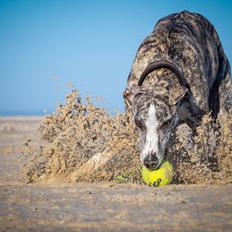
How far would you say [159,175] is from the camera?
25.9 feet

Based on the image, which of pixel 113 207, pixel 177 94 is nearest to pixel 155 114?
pixel 177 94

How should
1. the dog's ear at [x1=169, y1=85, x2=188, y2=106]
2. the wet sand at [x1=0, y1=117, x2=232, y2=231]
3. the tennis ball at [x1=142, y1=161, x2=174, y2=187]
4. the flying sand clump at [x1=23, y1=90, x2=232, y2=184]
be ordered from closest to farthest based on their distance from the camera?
the wet sand at [x1=0, y1=117, x2=232, y2=231] < the tennis ball at [x1=142, y1=161, x2=174, y2=187] < the dog's ear at [x1=169, y1=85, x2=188, y2=106] < the flying sand clump at [x1=23, y1=90, x2=232, y2=184]

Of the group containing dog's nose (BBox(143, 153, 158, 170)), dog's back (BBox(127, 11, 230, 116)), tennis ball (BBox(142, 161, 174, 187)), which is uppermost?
dog's back (BBox(127, 11, 230, 116))

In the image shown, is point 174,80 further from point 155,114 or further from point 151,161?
point 151,161

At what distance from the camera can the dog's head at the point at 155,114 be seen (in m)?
7.63

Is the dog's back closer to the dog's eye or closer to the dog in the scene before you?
the dog

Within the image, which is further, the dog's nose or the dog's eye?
the dog's eye

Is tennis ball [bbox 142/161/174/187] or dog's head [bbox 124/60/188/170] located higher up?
dog's head [bbox 124/60/188/170]

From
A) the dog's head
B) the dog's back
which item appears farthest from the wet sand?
the dog's back

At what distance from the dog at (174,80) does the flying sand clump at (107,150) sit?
446mm

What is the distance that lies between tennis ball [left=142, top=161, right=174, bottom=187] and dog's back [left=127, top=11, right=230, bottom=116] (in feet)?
5.09

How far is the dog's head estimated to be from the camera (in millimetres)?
7629

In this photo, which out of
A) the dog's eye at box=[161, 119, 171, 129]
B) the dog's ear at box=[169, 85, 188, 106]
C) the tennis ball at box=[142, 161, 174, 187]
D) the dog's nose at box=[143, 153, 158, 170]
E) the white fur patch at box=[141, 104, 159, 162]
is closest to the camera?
the dog's nose at box=[143, 153, 158, 170]

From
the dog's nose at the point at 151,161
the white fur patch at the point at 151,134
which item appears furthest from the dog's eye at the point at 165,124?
the dog's nose at the point at 151,161
